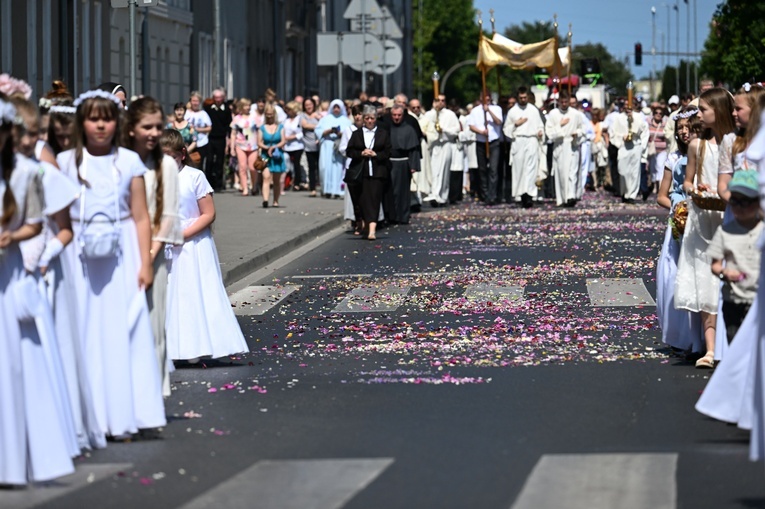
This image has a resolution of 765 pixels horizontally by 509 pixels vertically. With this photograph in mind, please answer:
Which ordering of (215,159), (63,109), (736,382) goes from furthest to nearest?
1. (215,159)
2. (63,109)
3. (736,382)

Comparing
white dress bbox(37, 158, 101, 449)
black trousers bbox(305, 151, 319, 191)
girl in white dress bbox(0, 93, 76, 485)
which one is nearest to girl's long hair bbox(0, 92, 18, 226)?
girl in white dress bbox(0, 93, 76, 485)

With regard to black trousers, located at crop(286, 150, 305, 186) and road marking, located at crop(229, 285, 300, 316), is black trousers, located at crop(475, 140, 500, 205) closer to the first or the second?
black trousers, located at crop(286, 150, 305, 186)

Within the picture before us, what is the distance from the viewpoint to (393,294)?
52.7 ft

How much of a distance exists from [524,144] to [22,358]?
25.9 m

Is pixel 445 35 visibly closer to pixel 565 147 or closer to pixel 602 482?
pixel 565 147

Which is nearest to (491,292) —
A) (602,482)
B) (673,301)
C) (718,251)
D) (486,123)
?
(673,301)

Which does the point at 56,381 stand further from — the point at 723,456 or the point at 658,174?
the point at 658,174

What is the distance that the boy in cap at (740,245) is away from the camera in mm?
8461

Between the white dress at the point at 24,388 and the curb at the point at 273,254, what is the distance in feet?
31.6

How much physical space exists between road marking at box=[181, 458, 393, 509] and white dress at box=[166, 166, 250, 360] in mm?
3571

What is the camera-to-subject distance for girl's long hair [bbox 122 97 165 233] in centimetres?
905

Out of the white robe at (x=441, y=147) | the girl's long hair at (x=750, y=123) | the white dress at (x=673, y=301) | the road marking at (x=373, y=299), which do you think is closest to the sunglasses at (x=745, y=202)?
the girl's long hair at (x=750, y=123)

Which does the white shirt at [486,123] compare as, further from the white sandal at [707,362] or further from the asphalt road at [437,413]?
the white sandal at [707,362]

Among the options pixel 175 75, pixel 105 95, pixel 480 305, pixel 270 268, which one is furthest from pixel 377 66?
pixel 105 95
